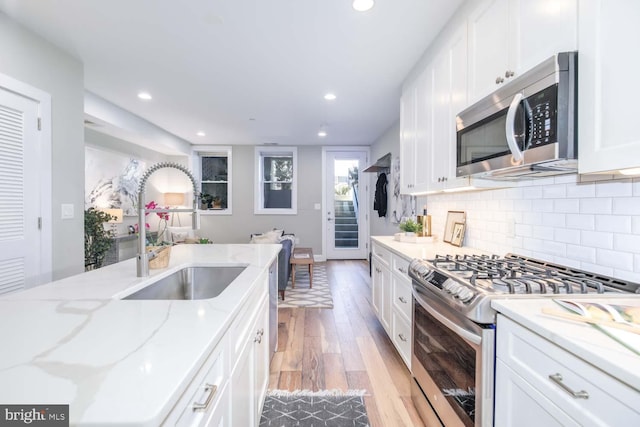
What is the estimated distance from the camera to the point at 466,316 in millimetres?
1134

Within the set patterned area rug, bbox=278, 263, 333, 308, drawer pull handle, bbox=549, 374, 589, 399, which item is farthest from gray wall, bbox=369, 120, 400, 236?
drawer pull handle, bbox=549, 374, 589, 399

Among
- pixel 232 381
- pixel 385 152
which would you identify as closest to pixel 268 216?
pixel 385 152

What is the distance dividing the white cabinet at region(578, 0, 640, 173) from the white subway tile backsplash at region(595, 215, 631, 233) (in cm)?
37

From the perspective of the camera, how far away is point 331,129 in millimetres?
5195

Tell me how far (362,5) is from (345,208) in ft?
16.2

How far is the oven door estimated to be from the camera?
1.10 metres

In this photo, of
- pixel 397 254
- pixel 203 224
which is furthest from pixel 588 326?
pixel 203 224

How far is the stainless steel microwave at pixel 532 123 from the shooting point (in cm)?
108

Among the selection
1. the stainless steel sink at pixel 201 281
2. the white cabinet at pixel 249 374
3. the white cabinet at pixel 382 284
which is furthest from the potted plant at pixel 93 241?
the white cabinet at pixel 382 284

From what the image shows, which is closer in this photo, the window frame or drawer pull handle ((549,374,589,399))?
drawer pull handle ((549,374,589,399))

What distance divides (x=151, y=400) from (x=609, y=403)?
97 centimetres

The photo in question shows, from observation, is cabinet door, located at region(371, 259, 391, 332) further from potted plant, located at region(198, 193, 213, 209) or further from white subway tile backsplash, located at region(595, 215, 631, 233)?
potted plant, located at region(198, 193, 213, 209)

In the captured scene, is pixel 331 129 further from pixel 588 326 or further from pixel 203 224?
pixel 588 326

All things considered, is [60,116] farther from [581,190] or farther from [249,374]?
[581,190]
